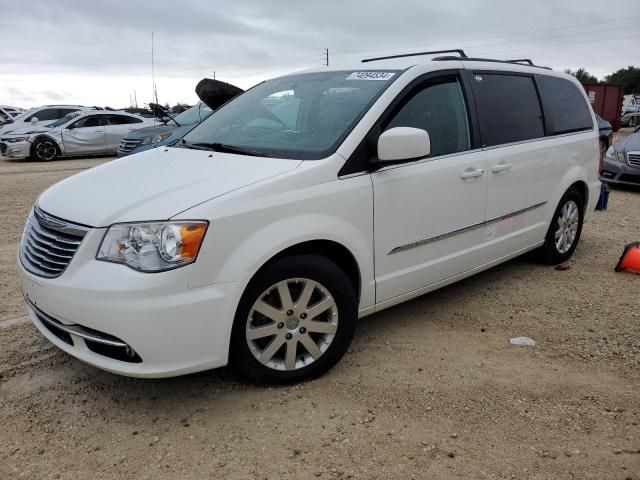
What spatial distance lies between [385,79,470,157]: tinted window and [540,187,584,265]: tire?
5.48 feet

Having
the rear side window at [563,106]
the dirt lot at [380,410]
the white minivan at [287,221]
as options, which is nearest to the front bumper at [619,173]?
the rear side window at [563,106]

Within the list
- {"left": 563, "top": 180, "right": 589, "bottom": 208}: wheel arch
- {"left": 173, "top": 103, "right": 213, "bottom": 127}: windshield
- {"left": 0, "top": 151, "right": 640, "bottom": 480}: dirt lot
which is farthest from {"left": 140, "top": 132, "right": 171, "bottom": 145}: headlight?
{"left": 563, "top": 180, "right": 589, "bottom": 208}: wheel arch

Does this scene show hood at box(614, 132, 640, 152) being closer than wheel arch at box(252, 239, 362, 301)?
No

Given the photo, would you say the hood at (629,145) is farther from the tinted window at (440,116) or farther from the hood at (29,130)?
the hood at (29,130)

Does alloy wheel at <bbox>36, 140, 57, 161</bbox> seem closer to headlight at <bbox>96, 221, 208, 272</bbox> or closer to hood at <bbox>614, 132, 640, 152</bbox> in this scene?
hood at <bbox>614, 132, 640, 152</bbox>

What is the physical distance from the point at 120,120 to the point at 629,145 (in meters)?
12.9

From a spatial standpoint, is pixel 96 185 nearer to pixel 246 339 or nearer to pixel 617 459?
pixel 246 339

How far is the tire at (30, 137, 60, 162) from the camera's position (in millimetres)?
15648

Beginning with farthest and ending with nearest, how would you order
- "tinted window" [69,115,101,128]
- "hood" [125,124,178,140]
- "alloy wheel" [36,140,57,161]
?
"tinted window" [69,115,101,128], "alloy wheel" [36,140,57,161], "hood" [125,124,178,140]

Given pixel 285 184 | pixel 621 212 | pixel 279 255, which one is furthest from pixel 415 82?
pixel 621 212

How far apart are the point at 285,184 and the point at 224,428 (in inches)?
49.1

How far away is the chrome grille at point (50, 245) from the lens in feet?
9.32

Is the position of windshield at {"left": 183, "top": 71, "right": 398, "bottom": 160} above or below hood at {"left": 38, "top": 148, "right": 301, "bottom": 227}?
above

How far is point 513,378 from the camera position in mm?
3334
